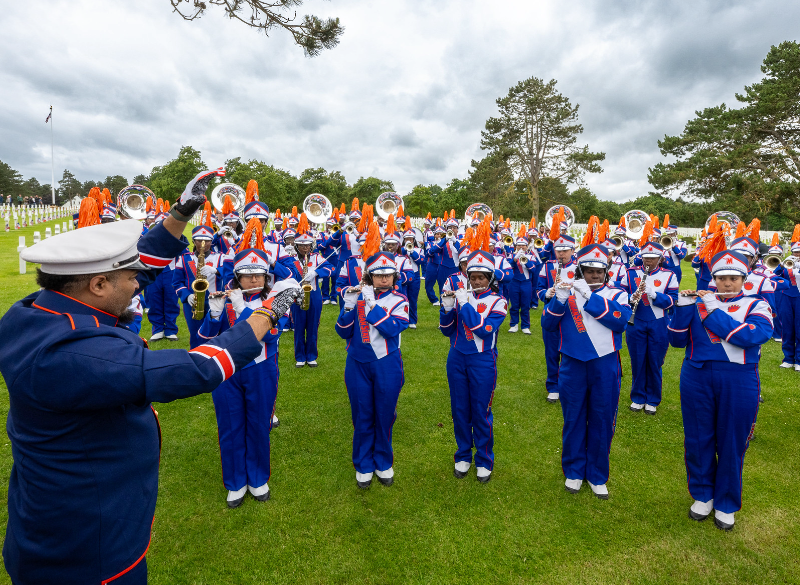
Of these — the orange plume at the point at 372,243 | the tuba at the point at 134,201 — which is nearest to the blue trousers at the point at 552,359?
the orange plume at the point at 372,243

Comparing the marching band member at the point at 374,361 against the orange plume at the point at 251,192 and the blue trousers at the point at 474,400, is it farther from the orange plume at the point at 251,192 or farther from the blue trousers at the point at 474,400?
the orange plume at the point at 251,192

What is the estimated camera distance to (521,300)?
1152cm

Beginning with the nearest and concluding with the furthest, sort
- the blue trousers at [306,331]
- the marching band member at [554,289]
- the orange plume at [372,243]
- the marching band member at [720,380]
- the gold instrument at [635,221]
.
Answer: the marching band member at [720,380] → the orange plume at [372,243] → the marching band member at [554,289] → the blue trousers at [306,331] → the gold instrument at [635,221]

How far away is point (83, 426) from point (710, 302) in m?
5.00

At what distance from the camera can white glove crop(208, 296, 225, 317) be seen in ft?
14.6

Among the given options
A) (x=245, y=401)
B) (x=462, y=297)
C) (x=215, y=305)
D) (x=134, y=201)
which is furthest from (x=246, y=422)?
(x=134, y=201)

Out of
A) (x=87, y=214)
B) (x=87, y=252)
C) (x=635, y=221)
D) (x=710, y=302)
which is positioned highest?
(x=635, y=221)

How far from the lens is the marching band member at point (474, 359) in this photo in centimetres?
469

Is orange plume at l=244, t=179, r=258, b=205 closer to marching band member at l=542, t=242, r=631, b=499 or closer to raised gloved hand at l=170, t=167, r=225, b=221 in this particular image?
marching band member at l=542, t=242, r=631, b=499

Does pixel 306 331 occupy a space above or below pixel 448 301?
below

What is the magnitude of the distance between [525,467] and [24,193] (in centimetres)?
10277

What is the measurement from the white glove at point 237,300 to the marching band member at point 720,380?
4484 mm

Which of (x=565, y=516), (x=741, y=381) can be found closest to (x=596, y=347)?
(x=741, y=381)

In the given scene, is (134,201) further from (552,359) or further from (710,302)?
(710,302)
